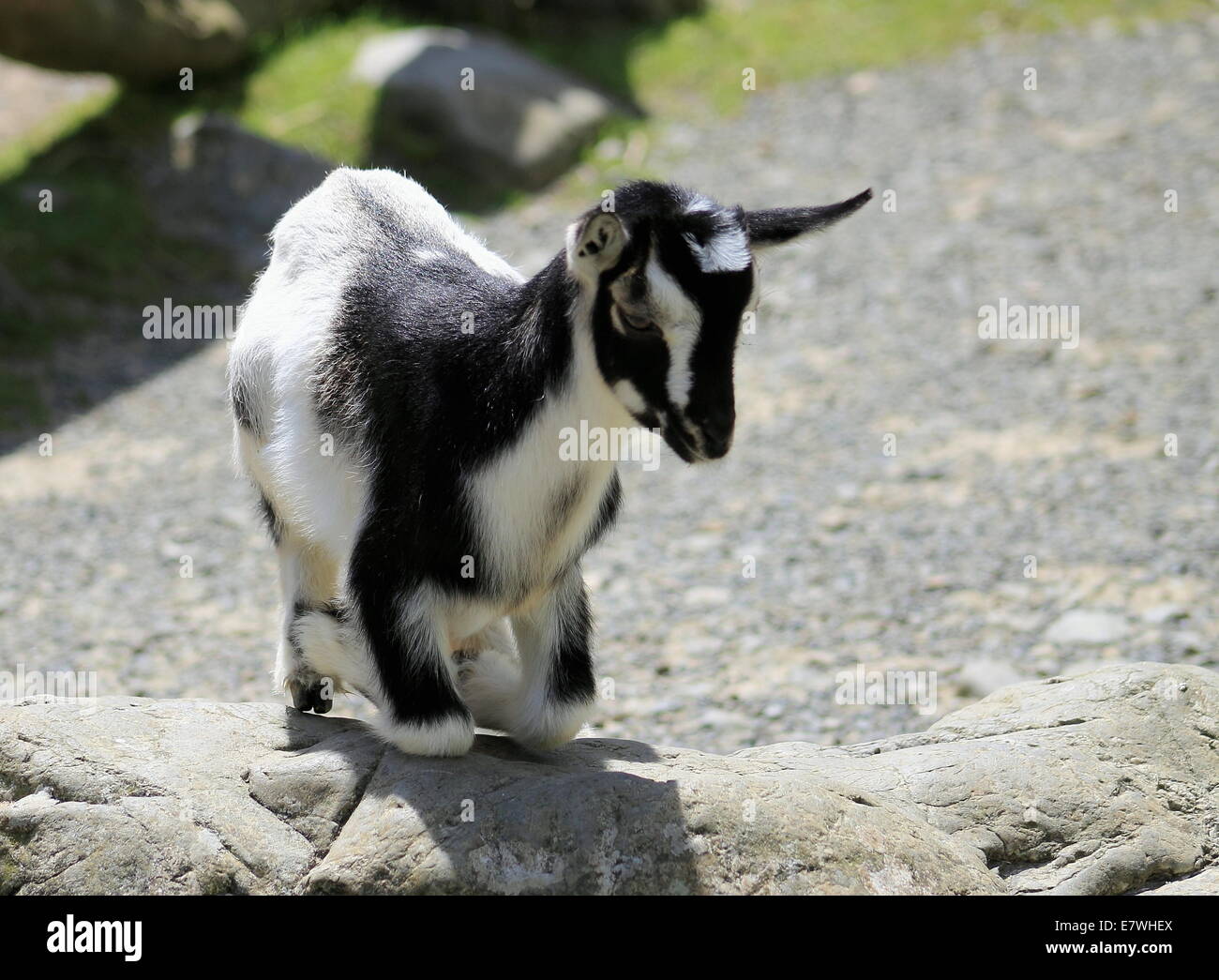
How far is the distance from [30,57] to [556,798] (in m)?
11.3

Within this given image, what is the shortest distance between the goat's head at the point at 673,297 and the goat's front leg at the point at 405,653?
3.54 feet

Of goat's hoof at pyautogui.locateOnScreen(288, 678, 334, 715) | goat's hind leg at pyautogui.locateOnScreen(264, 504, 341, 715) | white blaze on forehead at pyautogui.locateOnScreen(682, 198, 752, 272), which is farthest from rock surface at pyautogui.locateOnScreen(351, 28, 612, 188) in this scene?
white blaze on forehead at pyautogui.locateOnScreen(682, 198, 752, 272)

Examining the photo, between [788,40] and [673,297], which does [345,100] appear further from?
[673,297]

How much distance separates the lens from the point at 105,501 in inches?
398

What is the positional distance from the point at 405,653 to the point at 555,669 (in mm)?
664

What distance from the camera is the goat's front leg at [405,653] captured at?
4754 mm

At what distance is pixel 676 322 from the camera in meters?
4.10

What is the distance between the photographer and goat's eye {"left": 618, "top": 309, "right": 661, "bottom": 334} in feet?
13.6

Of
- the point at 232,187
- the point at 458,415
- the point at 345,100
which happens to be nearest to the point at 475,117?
the point at 345,100

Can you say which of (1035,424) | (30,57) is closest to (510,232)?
(30,57)

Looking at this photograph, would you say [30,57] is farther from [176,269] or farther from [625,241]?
[625,241]

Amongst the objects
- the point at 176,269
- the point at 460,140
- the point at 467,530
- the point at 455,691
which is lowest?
the point at 455,691

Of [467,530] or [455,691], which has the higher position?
[467,530]

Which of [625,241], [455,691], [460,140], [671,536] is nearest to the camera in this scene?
[625,241]
